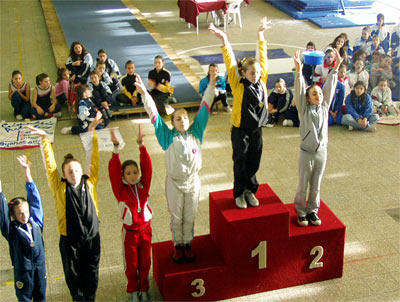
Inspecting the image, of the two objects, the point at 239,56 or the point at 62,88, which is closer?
the point at 62,88

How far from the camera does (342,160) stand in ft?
26.8

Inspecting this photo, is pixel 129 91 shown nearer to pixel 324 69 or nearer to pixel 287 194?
pixel 324 69

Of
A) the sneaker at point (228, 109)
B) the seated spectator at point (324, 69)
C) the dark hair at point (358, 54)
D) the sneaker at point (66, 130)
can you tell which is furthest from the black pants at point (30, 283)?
the dark hair at point (358, 54)

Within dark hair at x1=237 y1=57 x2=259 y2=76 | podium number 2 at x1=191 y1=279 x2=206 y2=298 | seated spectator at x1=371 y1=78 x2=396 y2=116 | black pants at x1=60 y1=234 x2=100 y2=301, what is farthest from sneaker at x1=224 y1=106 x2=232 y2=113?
black pants at x1=60 y1=234 x2=100 y2=301

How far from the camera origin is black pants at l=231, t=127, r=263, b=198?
5.33 meters

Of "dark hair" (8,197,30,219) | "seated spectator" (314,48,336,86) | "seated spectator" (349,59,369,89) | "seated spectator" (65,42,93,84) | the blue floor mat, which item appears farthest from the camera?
the blue floor mat

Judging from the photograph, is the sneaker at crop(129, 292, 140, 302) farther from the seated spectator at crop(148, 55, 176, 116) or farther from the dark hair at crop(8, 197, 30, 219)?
the seated spectator at crop(148, 55, 176, 116)

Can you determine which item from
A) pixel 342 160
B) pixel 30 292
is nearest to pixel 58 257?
pixel 30 292

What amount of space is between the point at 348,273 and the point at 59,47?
9.28m

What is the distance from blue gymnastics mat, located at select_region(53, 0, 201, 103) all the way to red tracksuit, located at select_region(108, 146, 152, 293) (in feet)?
16.6

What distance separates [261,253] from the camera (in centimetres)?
548

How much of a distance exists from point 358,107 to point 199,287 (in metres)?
4.85

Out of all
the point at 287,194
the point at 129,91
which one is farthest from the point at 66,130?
the point at 287,194

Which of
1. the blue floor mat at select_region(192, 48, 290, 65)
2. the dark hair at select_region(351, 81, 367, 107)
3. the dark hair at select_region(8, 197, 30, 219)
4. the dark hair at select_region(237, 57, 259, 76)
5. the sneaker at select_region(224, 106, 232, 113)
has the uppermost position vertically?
the dark hair at select_region(237, 57, 259, 76)
